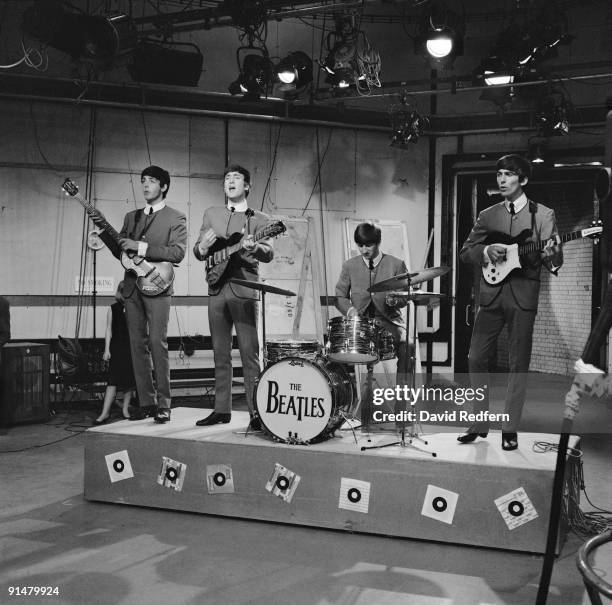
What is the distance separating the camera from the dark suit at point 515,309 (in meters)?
4.16

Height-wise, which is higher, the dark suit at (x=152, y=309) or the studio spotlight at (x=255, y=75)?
the studio spotlight at (x=255, y=75)

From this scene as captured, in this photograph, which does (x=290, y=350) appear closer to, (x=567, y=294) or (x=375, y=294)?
(x=375, y=294)

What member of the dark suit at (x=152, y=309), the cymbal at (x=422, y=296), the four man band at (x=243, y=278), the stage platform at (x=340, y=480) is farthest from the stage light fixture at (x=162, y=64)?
the stage platform at (x=340, y=480)

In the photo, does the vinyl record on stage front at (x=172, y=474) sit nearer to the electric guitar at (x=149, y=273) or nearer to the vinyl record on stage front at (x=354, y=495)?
the vinyl record on stage front at (x=354, y=495)

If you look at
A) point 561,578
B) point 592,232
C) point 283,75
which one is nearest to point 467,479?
point 561,578

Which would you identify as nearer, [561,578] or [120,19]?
[561,578]

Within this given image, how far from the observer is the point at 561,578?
11.2 feet

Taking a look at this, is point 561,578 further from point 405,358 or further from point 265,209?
point 265,209

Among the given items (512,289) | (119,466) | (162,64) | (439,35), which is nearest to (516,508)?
(512,289)

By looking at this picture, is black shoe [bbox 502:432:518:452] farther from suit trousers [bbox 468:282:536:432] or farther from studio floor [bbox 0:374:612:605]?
studio floor [bbox 0:374:612:605]

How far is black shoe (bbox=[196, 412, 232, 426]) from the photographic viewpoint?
4848 millimetres

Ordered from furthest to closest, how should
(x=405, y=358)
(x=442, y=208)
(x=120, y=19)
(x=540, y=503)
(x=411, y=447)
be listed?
(x=442, y=208), (x=120, y=19), (x=405, y=358), (x=411, y=447), (x=540, y=503)

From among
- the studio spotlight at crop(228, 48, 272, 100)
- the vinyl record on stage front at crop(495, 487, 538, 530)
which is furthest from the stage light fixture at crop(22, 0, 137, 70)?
the vinyl record on stage front at crop(495, 487, 538, 530)

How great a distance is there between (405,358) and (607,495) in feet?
6.18
